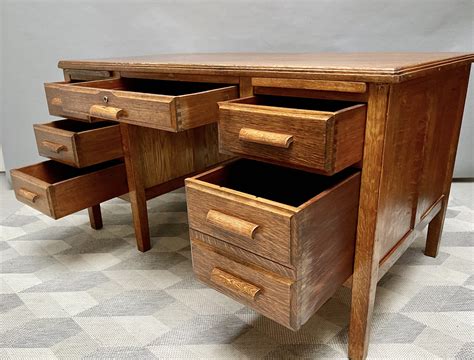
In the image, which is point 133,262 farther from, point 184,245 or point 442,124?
point 442,124

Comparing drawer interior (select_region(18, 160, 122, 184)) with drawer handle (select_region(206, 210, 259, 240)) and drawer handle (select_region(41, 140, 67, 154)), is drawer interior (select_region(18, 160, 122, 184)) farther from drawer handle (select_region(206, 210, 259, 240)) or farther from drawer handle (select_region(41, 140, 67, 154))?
drawer handle (select_region(206, 210, 259, 240))

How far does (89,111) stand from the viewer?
1154 millimetres

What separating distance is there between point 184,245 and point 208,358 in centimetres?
59

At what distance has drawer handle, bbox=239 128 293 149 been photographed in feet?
2.50

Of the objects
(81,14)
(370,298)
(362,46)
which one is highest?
(81,14)

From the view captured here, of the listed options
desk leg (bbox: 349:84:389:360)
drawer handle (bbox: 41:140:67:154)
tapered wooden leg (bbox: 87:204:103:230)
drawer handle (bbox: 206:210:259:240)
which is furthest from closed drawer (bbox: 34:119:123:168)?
desk leg (bbox: 349:84:389:360)

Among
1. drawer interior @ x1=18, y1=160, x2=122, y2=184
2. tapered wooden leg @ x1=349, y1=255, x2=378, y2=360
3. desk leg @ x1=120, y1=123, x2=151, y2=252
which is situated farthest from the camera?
drawer interior @ x1=18, y1=160, x2=122, y2=184

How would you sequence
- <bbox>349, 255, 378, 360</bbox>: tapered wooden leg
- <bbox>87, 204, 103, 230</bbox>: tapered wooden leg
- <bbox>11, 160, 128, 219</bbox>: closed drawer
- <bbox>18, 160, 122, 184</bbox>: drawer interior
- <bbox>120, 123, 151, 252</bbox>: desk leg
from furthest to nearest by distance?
1. <bbox>87, 204, 103, 230</bbox>: tapered wooden leg
2. <bbox>18, 160, 122, 184</bbox>: drawer interior
3. <bbox>120, 123, 151, 252</bbox>: desk leg
4. <bbox>11, 160, 128, 219</bbox>: closed drawer
5. <bbox>349, 255, 378, 360</bbox>: tapered wooden leg

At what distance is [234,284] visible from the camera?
832mm

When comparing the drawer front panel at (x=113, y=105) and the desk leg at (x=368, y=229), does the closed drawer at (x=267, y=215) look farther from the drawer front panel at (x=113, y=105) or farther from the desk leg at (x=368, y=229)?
the drawer front panel at (x=113, y=105)

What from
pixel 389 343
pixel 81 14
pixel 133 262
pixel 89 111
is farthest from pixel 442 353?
pixel 81 14

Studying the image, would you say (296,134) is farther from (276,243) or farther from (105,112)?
(105,112)

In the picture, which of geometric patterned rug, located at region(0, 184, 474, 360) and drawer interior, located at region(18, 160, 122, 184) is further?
drawer interior, located at region(18, 160, 122, 184)

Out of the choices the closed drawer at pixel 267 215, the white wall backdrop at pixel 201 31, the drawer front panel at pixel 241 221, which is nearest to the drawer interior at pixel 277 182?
the closed drawer at pixel 267 215
